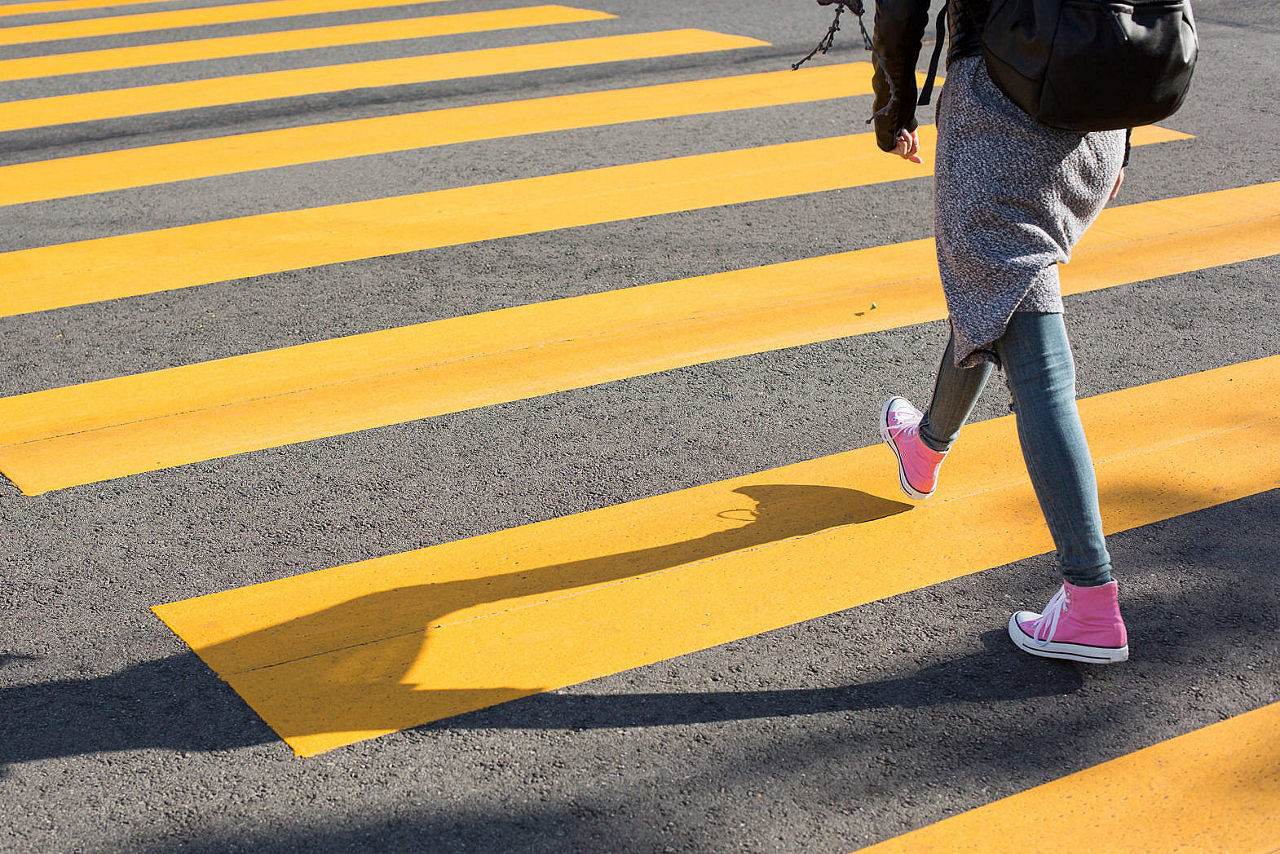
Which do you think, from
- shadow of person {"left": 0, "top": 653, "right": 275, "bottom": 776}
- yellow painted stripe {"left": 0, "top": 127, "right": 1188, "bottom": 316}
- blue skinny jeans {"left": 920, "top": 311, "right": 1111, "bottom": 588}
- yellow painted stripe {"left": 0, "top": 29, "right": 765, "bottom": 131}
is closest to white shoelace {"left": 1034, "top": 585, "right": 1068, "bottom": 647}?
blue skinny jeans {"left": 920, "top": 311, "right": 1111, "bottom": 588}

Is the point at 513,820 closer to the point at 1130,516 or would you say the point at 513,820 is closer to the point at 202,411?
the point at 1130,516

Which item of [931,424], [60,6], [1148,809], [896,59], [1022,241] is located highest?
[896,59]

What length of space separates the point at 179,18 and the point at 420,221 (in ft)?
19.3

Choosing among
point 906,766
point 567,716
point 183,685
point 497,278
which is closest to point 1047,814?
point 906,766

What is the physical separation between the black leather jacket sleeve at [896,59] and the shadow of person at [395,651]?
1.05 m

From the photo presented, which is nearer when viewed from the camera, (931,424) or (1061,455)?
(1061,455)

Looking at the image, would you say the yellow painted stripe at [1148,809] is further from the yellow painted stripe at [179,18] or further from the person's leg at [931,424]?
the yellow painted stripe at [179,18]

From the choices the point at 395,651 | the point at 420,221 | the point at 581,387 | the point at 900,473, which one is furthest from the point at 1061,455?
the point at 420,221

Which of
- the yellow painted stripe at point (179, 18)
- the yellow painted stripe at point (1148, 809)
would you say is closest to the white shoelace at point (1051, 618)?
the yellow painted stripe at point (1148, 809)

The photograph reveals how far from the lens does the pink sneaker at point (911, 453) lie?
3379mm

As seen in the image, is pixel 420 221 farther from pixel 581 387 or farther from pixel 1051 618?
pixel 1051 618

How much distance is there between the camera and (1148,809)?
2389 mm

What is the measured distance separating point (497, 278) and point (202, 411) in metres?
Result: 1.42

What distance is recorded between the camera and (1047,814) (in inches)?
93.7
